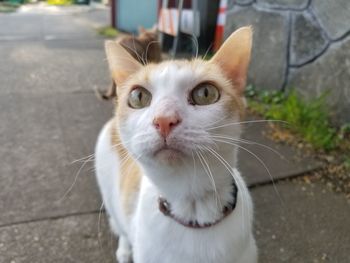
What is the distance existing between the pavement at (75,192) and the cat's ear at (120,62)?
0.99m

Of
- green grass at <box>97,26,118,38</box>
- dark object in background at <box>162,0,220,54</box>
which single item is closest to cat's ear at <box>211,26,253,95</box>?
dark object in background at <box>162,0,220,54</box>

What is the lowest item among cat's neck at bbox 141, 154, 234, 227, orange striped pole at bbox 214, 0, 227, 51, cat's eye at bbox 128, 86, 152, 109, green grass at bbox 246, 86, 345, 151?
green grass at bbox 246, 86, 345, 151

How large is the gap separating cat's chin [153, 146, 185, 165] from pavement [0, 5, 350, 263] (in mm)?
1070

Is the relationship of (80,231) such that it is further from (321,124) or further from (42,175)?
(321,124)

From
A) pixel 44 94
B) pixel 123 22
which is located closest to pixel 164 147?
pixel 44 94

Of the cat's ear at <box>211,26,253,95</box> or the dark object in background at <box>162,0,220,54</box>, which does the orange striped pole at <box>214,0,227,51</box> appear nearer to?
the dark object in background at <box>162,0,220,54</box>

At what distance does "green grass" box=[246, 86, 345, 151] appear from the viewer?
9.74 feet

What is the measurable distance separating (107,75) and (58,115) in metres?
1.29

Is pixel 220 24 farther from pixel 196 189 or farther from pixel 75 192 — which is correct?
pixel 196 189

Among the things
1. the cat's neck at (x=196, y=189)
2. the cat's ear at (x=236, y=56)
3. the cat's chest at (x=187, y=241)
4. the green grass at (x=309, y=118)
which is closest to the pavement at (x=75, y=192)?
the green grass at (x=309, y=118)

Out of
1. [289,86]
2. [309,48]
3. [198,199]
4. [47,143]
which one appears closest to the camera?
[198,199]

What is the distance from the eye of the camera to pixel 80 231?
2.16m

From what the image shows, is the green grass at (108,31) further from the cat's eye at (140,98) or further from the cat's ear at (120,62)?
the cat's eye at (140,98)

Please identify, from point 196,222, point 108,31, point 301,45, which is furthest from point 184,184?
point 108,31
